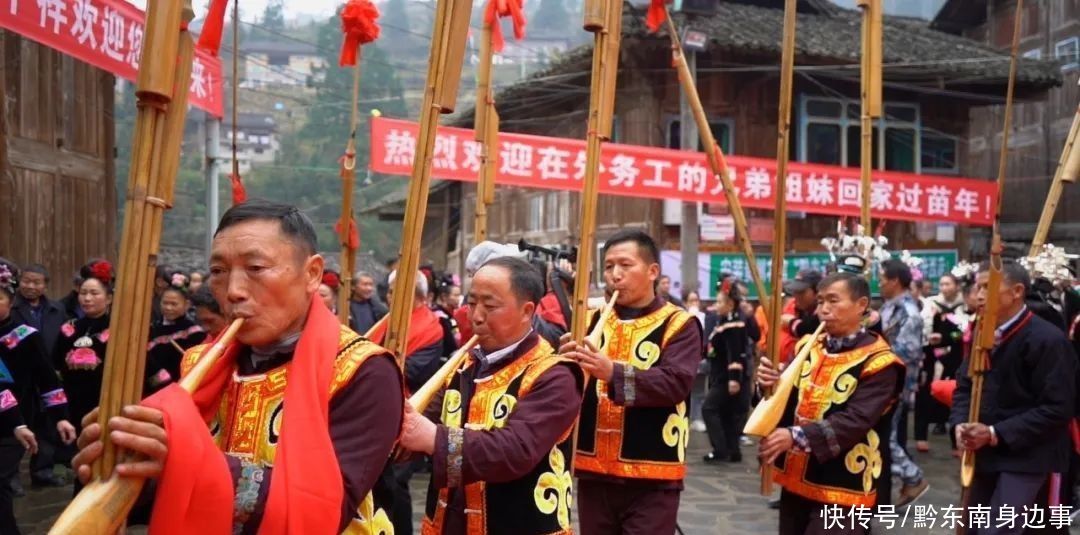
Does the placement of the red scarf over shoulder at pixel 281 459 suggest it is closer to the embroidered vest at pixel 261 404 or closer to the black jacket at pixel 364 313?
the embroidered vest at pixel 261 404

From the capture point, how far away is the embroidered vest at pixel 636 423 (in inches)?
174

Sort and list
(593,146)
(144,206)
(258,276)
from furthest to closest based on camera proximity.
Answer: (593,146), (258,276), (144,206)

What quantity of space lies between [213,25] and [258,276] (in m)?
1.02

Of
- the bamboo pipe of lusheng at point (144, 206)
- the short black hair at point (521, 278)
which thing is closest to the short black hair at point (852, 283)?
the short black hair at point (521, 278)

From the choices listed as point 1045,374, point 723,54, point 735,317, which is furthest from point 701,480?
point 723,54

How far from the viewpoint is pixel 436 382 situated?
3.39 m

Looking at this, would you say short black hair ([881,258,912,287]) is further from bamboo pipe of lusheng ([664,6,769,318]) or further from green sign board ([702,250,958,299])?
green sign board ([702,250,958,299])

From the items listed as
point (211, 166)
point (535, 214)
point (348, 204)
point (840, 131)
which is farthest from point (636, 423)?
point (535, 214)

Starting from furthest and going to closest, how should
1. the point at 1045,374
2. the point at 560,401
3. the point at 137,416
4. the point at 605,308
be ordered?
the point at 1045,374 → the point at 605,308 → the point at 560,401 → the point at 137,416

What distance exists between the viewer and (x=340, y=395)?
7.61 feet

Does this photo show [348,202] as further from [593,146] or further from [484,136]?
[484,136]

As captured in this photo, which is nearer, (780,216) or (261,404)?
(261,404)

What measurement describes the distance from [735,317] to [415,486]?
11.6 ft

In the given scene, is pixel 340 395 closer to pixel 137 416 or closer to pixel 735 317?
pixel 137 416
